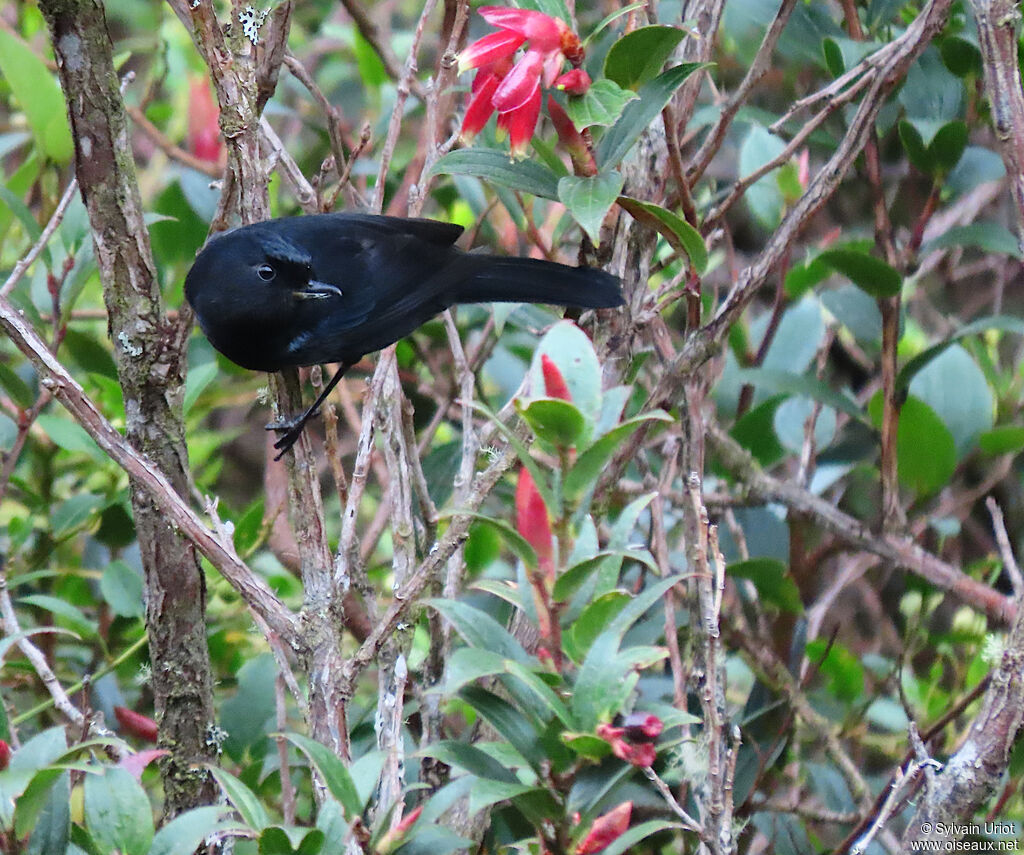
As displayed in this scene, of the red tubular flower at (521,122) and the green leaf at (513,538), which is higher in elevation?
the red tubular flower at (521,122)

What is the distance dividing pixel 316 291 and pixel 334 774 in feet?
5.87

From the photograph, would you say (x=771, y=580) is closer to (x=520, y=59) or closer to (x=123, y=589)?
(x=520, y=59)

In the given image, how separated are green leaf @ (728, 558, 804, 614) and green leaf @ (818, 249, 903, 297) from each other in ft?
2.20

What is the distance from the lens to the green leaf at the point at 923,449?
8.66ft

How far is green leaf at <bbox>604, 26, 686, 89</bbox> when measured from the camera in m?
1.85

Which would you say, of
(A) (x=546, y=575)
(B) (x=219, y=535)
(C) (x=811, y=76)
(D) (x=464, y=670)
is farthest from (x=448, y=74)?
(C) (x=811, y=76)

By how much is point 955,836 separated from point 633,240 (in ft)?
3.99

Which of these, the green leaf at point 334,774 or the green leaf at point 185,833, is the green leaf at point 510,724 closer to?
the green leaf at point 334,774

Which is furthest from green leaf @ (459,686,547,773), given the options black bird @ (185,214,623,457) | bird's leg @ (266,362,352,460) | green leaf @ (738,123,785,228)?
green leaf @ (738,123,785,228)

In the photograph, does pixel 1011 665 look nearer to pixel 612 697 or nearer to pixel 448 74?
pixel 612 697

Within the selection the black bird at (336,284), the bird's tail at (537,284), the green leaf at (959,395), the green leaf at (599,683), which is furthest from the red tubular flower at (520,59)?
the green leaf at (959,395)

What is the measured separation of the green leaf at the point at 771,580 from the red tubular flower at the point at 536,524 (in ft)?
4.05

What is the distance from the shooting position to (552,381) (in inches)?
52.6

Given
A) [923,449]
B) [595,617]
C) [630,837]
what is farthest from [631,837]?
[923,449]
